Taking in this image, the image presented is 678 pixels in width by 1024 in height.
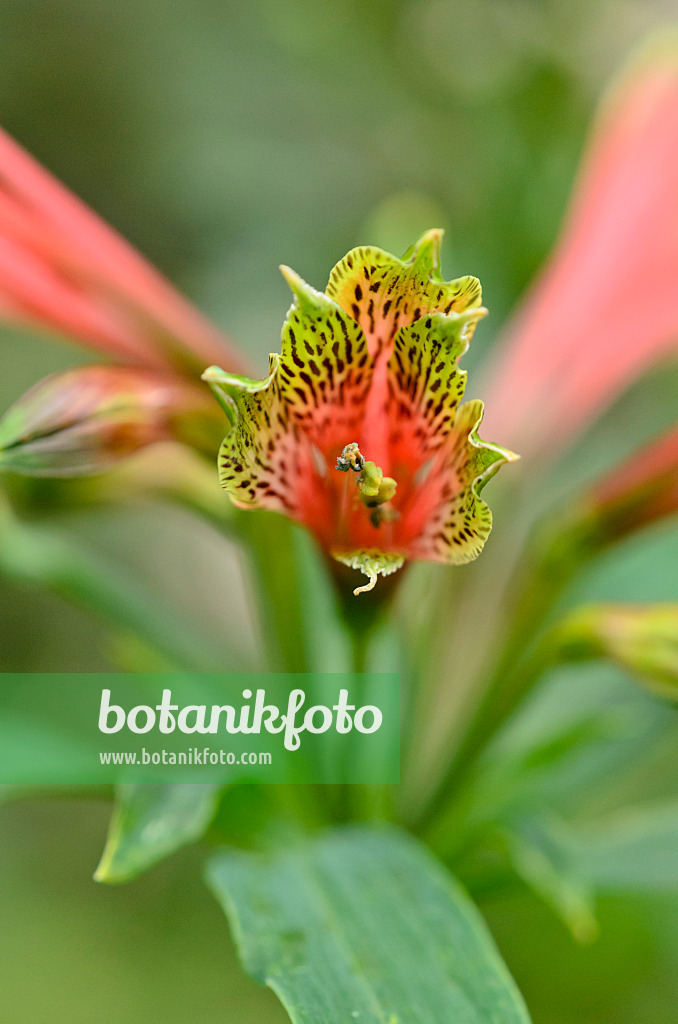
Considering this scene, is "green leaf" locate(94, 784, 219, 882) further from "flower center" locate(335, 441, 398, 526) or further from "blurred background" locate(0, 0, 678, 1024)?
"blurred background" locate(0, 0, 678, 1024)

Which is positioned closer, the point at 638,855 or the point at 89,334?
the point at 89,334

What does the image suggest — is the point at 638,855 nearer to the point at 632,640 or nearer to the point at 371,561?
the point at 632,640

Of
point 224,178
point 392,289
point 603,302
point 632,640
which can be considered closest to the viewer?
→ point 392,289

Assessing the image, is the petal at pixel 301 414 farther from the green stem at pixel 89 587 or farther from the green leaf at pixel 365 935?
the green stem at pixel 89 587

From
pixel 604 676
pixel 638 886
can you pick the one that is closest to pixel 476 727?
pixel 638 886

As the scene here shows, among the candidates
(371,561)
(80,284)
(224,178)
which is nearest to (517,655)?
(371,561)

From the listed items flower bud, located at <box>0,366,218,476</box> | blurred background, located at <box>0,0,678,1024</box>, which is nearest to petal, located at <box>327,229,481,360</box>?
flower bud, located at <box>0,366,218,476</box>
